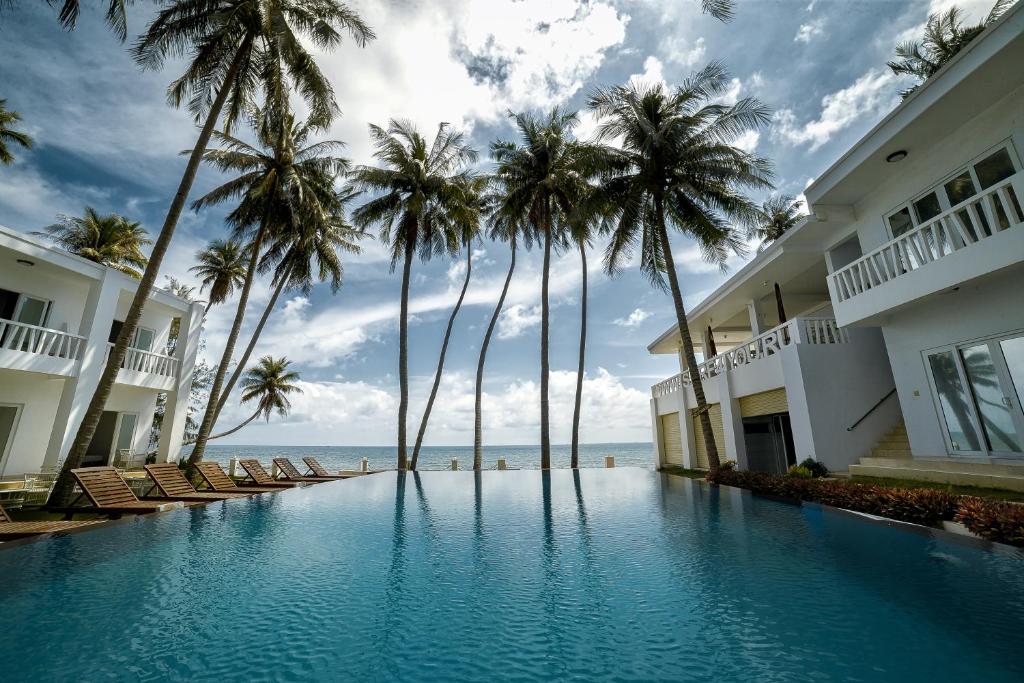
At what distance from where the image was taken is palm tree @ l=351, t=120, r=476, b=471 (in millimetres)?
21594

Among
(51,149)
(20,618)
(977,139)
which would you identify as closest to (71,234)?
(51,149)

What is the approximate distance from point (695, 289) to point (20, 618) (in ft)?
71.5

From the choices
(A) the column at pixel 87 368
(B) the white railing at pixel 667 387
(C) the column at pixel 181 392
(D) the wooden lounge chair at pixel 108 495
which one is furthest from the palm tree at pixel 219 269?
(B) the white railing at pixel 667 387

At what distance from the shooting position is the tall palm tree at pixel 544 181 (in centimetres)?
2116

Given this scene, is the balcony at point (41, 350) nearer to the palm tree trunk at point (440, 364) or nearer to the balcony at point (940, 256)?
the palm tree trunk at point (440, 364)

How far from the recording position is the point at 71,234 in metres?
22.0

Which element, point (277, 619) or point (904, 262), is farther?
point (904, 262)

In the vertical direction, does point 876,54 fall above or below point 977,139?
above

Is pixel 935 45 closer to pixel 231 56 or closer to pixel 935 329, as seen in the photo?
pixel 935 329

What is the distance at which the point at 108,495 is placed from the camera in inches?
380

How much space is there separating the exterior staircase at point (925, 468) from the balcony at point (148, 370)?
21.4 metres

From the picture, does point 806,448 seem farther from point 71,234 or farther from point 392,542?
point 71,234

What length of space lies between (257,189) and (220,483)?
11266mm

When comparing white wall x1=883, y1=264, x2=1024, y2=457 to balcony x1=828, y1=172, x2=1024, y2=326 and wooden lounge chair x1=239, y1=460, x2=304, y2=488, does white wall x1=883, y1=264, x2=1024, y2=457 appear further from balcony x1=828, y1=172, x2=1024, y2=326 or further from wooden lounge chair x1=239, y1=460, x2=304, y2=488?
wooden lounge chair x1=239, y1=460, x2=304, y2=488
